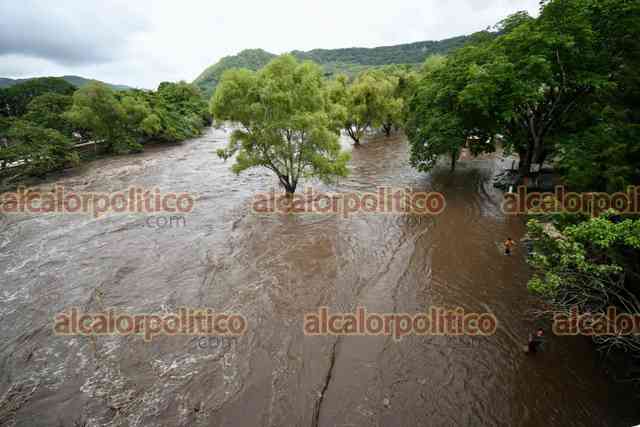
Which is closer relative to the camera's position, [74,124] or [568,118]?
[568,118]

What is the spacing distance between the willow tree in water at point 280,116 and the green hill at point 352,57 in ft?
474

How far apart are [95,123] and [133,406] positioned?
3564cm

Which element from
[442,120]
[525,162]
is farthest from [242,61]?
[525,162]

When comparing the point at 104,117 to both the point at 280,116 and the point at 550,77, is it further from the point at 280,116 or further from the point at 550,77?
the point at 550,77

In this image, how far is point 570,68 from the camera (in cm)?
1339

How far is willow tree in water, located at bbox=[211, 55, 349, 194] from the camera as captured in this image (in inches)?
586

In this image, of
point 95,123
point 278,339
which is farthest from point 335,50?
point 278,339

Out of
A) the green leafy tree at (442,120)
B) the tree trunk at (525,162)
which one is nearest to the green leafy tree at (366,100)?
the green leafy tree at (442,120)

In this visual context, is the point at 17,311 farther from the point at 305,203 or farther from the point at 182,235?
the point at 305,203

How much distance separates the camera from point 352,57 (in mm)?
180625

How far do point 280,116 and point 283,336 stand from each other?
36.7 ft

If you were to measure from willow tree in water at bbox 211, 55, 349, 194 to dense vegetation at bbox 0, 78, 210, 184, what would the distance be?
21478 mm

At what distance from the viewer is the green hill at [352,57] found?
15050 centimetres

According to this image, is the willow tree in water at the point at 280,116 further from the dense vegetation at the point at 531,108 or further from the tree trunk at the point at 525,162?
the tree trunk at the point at 525,162
